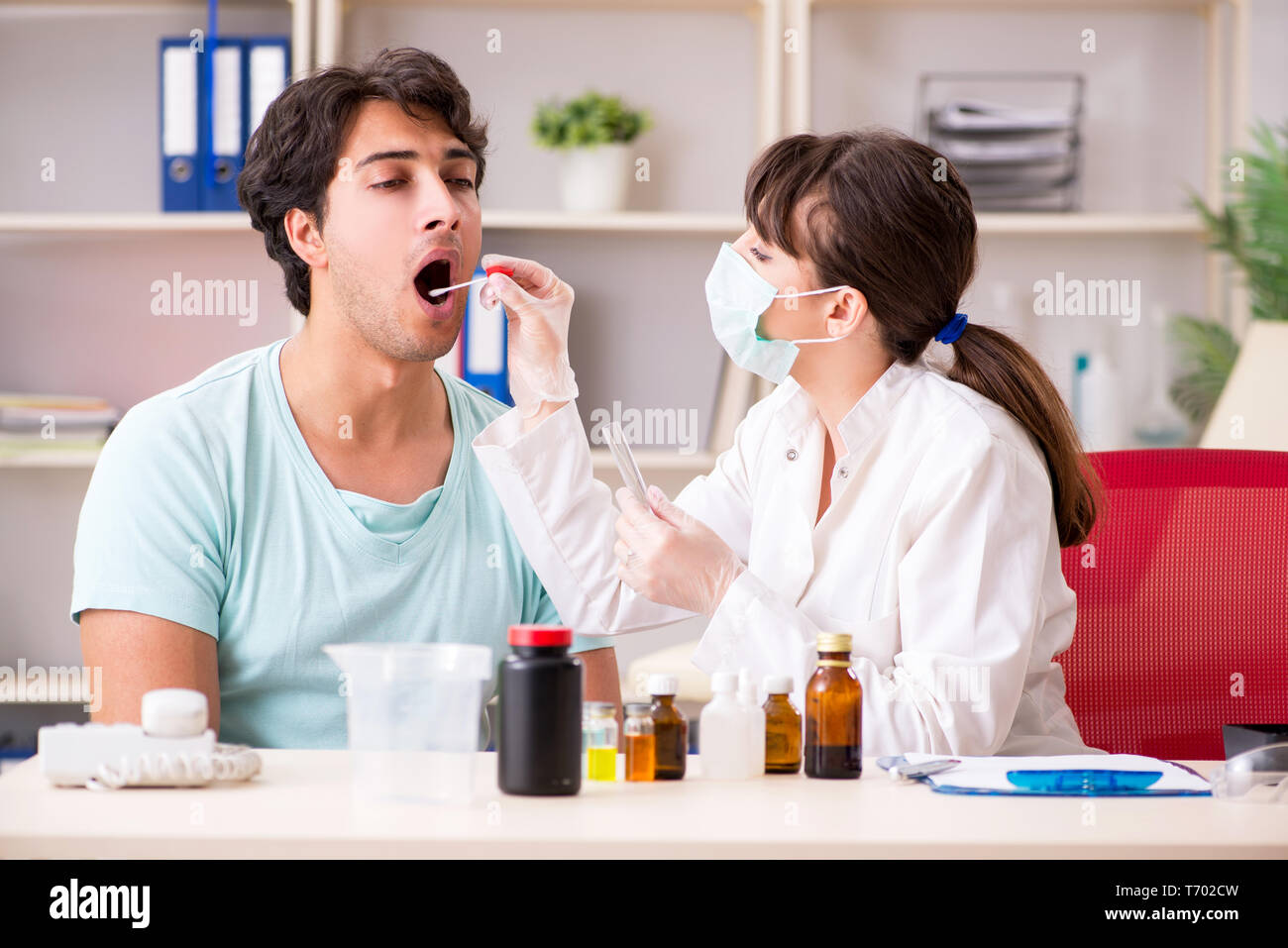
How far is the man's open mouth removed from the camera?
172cm

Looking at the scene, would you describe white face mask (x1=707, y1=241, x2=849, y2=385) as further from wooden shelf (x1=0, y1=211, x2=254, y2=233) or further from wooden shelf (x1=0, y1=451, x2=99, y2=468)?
wooden shelf (x1=0, y1=451, x2=99, y2=468)

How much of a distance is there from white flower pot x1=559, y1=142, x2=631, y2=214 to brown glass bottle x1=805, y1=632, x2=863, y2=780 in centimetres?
193

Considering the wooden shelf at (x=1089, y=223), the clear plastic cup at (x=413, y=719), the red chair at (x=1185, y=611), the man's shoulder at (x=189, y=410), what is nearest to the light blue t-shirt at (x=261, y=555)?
the man's shoulder at (x=189, y=410)

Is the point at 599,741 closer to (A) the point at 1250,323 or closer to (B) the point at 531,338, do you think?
(B) the point at 531,338

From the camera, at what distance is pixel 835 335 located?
1631 millimetres

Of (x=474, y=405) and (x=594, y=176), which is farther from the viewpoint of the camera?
(x=594, y=176)

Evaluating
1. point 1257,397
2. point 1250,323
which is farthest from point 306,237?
point 1250,323

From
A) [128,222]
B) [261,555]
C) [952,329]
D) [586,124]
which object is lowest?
[261,555]

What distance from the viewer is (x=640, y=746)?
3.59 ft

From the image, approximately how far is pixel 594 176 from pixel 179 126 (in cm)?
90

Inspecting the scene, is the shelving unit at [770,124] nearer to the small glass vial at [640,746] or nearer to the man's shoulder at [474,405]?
the man's shoulder at [474,405]

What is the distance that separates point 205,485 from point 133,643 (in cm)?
21

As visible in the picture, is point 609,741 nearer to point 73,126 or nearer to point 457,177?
point 457,177
